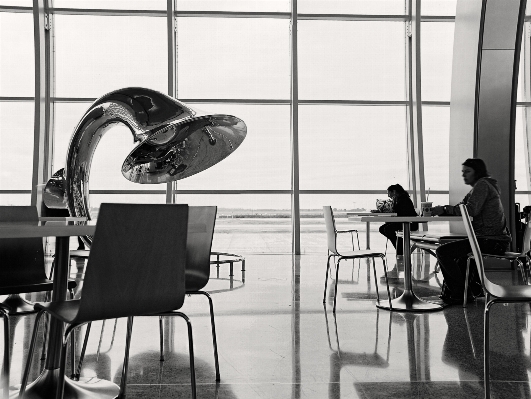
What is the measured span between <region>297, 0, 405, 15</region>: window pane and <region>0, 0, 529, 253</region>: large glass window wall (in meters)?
0.02

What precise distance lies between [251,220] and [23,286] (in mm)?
5652

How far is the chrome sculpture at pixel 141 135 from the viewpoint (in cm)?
133

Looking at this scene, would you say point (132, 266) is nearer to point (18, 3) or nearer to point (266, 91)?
point (266, 91)

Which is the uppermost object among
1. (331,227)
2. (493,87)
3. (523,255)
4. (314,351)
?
(493,87)

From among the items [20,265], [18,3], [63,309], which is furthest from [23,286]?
[18,3]

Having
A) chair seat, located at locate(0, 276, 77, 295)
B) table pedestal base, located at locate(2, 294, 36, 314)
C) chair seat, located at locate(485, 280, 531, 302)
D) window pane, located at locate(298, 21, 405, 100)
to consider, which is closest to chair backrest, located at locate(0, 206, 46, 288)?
chair seat, located at locate(0, 276, 77, 295)

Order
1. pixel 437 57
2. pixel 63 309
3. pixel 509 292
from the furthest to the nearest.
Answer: pixel 437 57 → pixel 509 292 → pixel 63 309

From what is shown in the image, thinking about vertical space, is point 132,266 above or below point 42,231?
below

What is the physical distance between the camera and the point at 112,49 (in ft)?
26.0

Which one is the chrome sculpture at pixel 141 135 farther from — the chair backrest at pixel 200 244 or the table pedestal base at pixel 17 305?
the table pedestal base at pixel 17 305

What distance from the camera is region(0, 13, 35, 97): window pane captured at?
25.2ft

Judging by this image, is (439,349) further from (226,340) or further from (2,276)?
(2,276)

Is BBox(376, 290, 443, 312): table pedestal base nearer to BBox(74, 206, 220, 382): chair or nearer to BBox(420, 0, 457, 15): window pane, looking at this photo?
BBox(74, 206, 220, 382): chair

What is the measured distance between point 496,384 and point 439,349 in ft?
1.84
